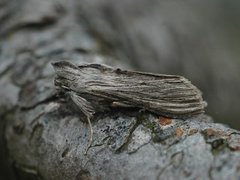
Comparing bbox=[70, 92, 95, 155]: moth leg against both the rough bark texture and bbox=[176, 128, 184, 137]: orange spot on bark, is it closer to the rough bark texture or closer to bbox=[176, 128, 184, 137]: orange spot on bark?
the rough bark texture

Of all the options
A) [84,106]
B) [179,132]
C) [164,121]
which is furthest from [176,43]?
[179,132]

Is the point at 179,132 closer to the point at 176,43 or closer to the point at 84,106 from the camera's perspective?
the point at 84,106

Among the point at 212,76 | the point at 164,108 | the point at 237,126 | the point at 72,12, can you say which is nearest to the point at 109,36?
the point at 72,12

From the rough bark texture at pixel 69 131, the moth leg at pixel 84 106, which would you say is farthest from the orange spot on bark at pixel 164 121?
the moth leg at pixel 84 106

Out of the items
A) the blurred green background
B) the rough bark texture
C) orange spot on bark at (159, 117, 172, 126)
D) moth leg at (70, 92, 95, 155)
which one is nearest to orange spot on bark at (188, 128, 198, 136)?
the rough bark texture

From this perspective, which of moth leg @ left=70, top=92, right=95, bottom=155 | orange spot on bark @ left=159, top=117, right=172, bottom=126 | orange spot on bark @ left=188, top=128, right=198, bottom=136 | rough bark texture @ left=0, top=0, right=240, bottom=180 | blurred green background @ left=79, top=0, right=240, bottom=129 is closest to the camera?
rough bark texture @ left=0, top=0, right=240, bottom=180

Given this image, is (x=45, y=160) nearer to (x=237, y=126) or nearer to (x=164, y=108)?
(x=164, y=108)

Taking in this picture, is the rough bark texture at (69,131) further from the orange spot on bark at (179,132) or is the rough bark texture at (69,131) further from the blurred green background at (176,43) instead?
the blurred green background at (176,43)
